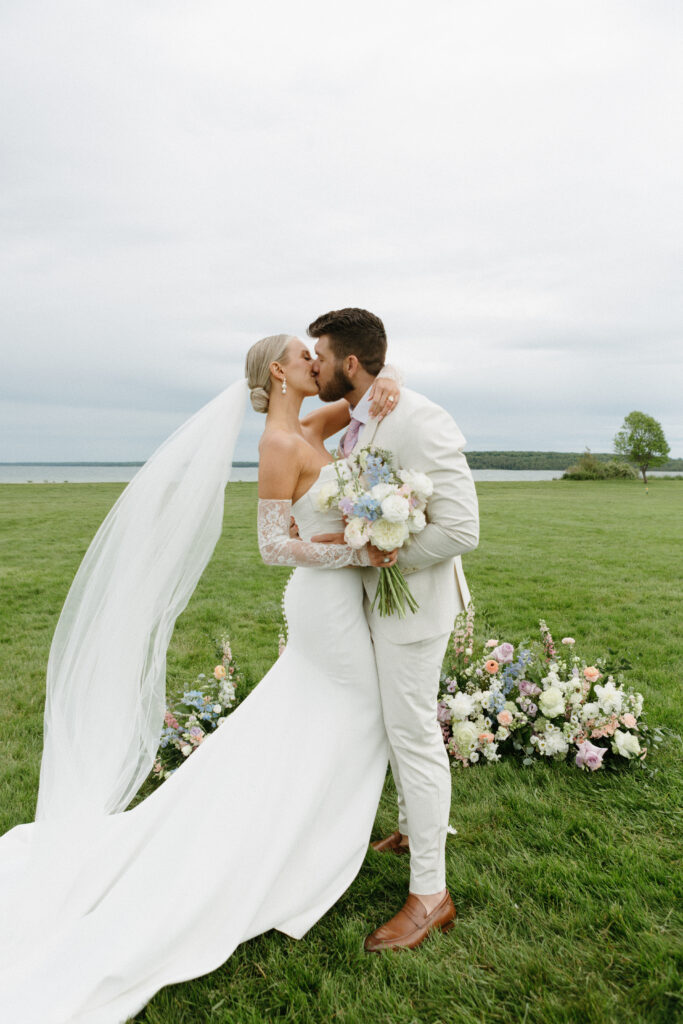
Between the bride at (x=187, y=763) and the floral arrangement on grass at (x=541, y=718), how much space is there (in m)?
1.60

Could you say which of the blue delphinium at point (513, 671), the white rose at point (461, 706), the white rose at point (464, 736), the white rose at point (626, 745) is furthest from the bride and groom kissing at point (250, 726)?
the white rose at point (626, 745)

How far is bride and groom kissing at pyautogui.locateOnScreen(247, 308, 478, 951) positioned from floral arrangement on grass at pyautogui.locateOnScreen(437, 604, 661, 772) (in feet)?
5.37

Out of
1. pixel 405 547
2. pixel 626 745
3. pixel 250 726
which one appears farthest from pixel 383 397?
pixel 626 745

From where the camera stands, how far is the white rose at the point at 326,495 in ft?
10.4

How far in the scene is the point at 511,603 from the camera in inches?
408

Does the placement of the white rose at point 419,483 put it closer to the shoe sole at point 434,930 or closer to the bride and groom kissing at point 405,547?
the bride and groom kissing at point 405,547

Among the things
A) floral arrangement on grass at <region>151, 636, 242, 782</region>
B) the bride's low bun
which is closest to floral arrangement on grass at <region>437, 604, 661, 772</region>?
floral arrangement on grass at <region>151, 636, 242, 782</region>

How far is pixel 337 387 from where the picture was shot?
3570 millimetres

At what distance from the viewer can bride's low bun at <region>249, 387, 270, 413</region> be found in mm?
3623

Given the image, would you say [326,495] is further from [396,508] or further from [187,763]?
[187,763]

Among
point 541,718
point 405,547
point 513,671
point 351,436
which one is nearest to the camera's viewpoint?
point 405,547

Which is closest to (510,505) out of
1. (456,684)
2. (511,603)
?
(511,603)

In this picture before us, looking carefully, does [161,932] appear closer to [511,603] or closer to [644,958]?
[644,958]

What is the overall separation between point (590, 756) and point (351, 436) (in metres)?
2.98
